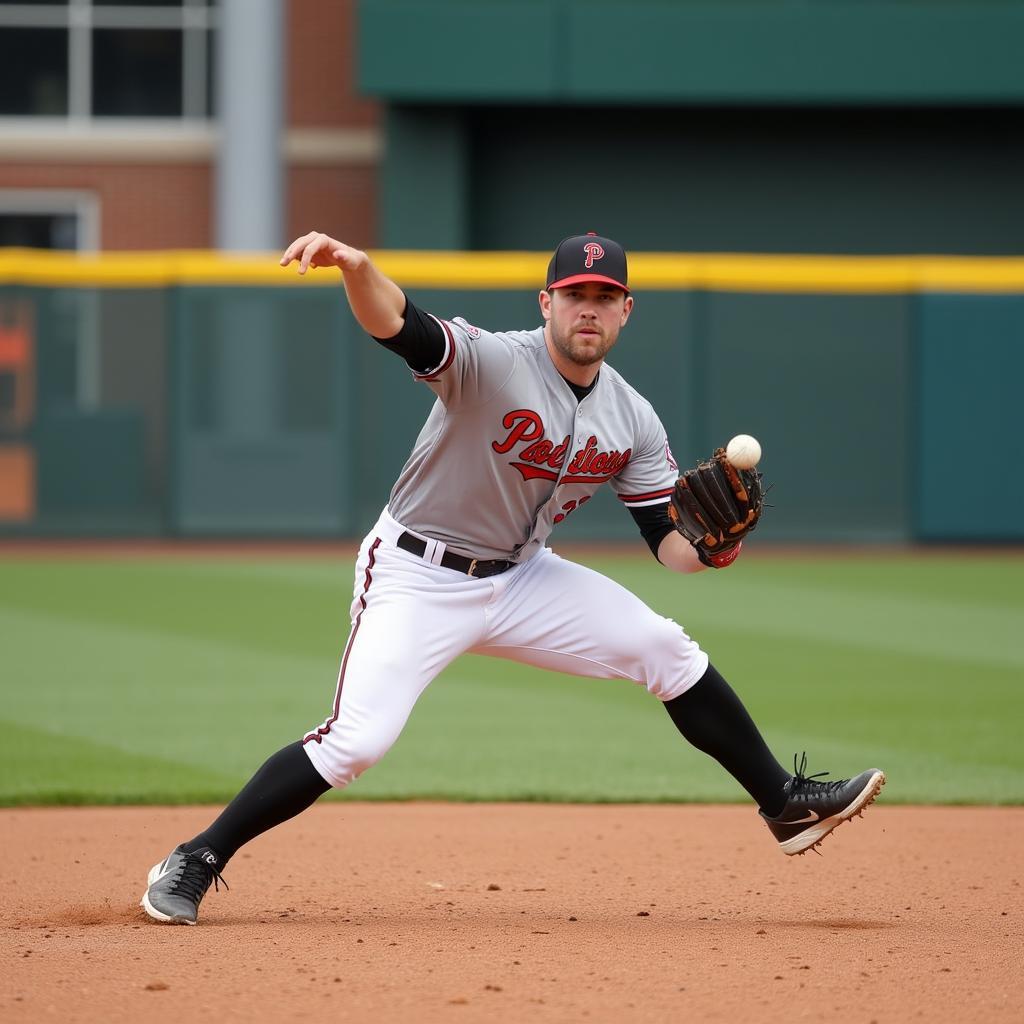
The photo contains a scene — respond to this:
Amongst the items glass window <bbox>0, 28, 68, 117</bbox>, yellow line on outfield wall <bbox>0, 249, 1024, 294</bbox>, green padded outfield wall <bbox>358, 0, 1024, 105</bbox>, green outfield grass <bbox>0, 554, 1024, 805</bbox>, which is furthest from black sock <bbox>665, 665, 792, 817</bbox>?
glass window <bbox>0, 28, 68, 117</bbox>

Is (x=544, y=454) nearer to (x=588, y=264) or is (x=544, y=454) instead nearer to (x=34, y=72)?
(x=588, y=264)

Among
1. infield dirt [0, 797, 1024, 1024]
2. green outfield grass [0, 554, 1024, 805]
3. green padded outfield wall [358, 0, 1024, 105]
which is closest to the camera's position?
infield dirt [0, 797, 1024, 1024]

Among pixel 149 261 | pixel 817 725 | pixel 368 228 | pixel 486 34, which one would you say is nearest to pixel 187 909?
pixel 817 725

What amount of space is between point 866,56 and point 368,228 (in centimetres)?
557

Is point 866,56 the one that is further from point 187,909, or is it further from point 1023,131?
point 187,909

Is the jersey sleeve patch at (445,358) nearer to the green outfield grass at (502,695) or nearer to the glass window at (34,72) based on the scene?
the green outfield grass at (502,695)

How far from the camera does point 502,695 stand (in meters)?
7.92

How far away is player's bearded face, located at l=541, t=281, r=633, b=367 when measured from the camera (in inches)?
163

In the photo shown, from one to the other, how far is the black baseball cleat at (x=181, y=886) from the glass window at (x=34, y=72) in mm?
15237

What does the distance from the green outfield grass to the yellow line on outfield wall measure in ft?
9.49

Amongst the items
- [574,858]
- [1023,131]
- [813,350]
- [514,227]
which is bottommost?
[574,858]

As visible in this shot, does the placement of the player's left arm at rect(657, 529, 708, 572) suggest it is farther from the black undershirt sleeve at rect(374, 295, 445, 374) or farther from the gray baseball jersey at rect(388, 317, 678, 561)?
the black undershirt sleeve at rect(374, 295, 445, 374)

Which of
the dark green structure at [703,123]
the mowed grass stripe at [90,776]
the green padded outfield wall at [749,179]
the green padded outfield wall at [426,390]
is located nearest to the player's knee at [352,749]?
the mowed grass stripe at [90,776]

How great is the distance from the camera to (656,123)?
17453 mm
